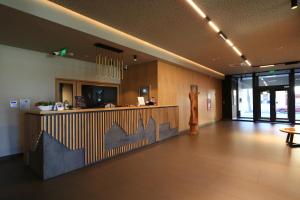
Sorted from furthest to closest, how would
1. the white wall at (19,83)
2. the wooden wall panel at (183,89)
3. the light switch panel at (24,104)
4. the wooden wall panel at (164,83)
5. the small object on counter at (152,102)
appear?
the wooden wall panel at (183,89) < the wooden wall panel at (164,83) < the small object on counter at (152,102) < the light switch panel at (24,104) < the white wall at (19,83)

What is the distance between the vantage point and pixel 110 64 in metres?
7.04

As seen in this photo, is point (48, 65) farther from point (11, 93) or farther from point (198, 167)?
point (198, 167)

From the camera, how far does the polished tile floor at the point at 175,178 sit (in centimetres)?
280

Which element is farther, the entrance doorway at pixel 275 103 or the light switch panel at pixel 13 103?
the entrance doorway at pixel 275 103

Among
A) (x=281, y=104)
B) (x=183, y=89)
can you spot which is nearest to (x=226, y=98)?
(x=281, y=104)

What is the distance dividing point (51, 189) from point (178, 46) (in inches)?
213

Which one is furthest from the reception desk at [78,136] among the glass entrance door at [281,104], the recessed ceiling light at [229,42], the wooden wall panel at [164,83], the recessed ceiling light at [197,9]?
the glass entrance door at [281,104]

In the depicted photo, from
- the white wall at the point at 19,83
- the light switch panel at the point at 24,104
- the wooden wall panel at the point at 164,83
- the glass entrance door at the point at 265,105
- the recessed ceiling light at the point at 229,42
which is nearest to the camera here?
the white wall at the point at 19,83

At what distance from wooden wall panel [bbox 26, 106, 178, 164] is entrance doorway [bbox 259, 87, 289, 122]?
32.4ft

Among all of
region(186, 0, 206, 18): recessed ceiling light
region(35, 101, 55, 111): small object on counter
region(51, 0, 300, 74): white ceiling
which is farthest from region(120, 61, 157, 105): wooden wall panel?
region(35, 101, 55, 111): small object on counter

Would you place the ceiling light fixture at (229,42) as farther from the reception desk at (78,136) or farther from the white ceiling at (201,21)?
the reception desk at (78,136)

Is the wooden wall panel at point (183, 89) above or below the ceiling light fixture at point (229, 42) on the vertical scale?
below

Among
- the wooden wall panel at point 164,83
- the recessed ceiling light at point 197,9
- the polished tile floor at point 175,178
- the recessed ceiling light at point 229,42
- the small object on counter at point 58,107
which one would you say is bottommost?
the polished tile floor at point 175,178

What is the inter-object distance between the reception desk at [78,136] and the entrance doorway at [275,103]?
9777mm
